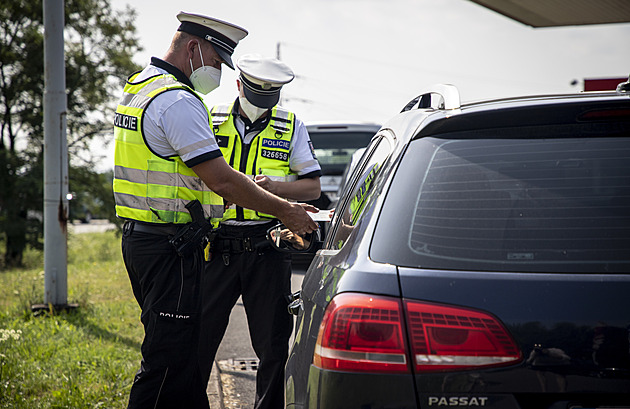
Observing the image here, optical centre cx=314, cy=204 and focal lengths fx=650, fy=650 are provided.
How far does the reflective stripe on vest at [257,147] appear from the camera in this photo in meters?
3.71

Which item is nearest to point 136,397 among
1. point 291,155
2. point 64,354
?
point 291,155

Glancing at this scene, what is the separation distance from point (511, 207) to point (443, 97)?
0.51 metres

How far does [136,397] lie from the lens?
9.50 feet

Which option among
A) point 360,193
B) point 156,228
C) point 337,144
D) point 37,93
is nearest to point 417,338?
point 360,193

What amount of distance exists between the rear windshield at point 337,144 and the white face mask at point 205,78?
6.62m

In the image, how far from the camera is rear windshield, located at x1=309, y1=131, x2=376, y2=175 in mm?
9867

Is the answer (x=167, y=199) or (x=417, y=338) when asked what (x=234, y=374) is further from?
(x=417, y=338)

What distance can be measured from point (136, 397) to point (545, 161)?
205cm

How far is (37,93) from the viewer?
20.7 meters

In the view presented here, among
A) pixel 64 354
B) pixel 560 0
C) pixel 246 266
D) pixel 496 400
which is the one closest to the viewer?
pixel 496 400

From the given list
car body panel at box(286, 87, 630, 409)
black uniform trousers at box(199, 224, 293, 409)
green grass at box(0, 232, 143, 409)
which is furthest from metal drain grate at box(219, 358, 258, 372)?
car body panel at box(286, 87, 630, 409)

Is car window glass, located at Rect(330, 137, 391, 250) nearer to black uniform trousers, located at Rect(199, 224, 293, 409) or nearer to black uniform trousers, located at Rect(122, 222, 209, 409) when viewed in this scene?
black uniform trousers, located at Rect(122, 222, 209, 409)

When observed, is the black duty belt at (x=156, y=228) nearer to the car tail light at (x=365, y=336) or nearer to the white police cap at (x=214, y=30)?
the white police cap at (x=214, y=30)

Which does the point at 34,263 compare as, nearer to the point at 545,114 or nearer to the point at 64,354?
the point at 64,354
